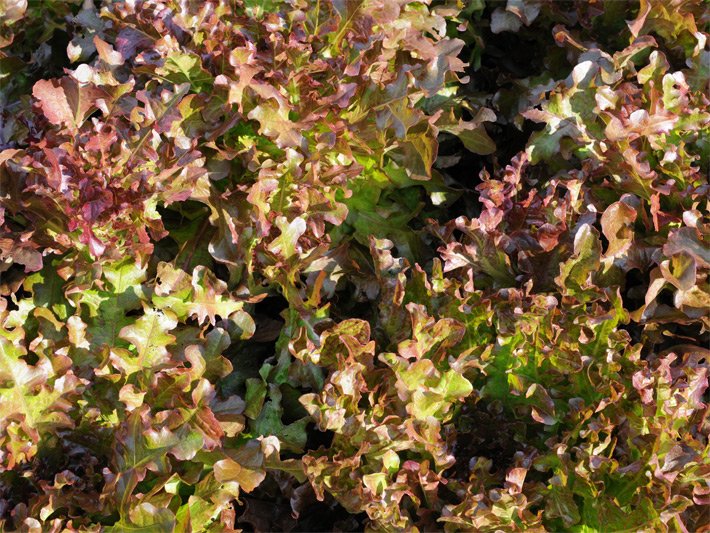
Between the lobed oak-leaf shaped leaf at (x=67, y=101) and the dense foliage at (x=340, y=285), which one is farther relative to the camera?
the lobed oak-leaf shaped leaf at (x=67, y=101)

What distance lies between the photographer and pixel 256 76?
6.23 feet

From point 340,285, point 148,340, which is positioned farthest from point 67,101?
point 340,285

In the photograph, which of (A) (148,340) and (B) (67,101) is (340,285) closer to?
(A) (148,340)

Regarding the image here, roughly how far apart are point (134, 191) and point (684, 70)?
1.36 meters

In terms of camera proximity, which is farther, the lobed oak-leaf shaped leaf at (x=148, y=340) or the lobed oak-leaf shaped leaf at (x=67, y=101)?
the lobed oak-leaf shaped leaf at (x=67, y=101)

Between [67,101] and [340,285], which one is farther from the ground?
[67,101]

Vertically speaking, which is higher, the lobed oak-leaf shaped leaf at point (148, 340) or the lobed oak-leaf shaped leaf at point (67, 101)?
the lobed oak-leaf shaped leaf at point (67, 101)

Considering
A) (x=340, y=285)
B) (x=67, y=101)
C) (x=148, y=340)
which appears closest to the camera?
(x=148, y=340)

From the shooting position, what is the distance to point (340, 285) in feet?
6.51

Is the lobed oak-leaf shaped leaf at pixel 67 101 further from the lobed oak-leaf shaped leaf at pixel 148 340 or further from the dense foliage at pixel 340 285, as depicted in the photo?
the lobed oak-leaf shaped leaf at pixel 148 340

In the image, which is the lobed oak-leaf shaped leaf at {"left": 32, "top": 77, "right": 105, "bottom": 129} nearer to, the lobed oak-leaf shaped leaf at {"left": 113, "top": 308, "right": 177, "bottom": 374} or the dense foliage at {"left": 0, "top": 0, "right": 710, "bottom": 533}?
the dense foliage at {"left": 0, "top": 0, "right": 710, "bottom": 533}

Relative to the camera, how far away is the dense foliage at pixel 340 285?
1.61 meters

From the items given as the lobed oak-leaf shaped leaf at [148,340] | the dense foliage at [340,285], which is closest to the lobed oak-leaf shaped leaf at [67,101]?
the dense foliage at [340,285]

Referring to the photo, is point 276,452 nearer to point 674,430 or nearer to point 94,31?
point 674,430
